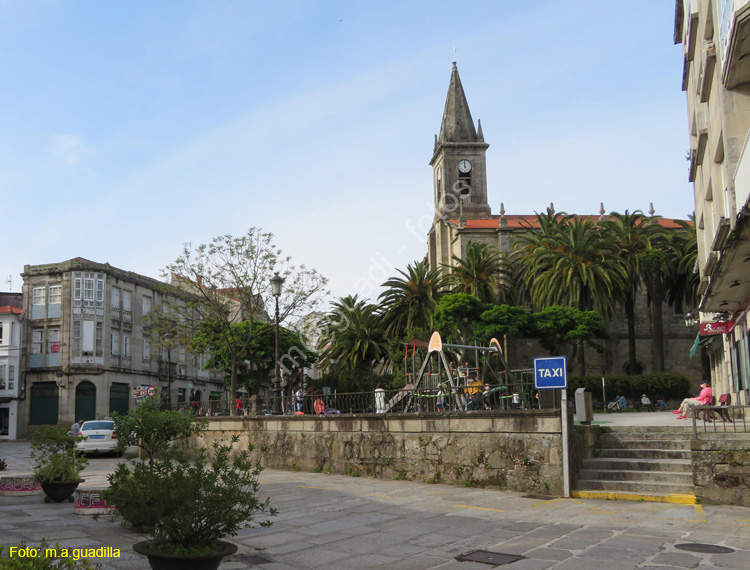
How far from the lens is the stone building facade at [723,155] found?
12.4 metres

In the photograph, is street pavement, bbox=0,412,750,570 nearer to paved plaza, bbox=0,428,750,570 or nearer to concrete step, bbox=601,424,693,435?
paved plaza, bbox=0,428,750,570

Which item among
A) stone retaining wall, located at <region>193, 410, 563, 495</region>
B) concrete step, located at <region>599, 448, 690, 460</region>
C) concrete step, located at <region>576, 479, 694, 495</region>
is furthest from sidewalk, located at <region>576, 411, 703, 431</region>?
stone retaining wall, located at <region>193, 410, 563, 495</region>

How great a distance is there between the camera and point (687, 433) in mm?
13359

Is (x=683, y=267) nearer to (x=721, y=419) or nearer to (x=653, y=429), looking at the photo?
(x=653, y=429)

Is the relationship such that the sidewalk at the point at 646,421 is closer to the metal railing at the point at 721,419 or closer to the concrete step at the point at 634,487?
the metal railing at the point at 721,419

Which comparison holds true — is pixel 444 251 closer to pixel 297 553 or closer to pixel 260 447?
pixel 260 447

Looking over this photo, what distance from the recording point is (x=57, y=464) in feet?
37.7

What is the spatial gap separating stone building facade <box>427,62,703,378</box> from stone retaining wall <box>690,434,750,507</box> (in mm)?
40114

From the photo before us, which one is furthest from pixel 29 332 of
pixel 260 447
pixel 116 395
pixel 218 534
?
pixel 218 534

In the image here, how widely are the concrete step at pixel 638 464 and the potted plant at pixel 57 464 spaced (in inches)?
368

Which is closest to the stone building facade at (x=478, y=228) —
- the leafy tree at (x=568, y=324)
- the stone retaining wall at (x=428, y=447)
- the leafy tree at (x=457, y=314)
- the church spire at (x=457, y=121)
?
the church spire at (x=457, y=121)

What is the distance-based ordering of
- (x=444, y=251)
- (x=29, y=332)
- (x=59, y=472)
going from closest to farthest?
(x=59, y=472), (x=29, y=332), (x=444, y=251)

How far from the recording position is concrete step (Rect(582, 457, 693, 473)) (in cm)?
1240

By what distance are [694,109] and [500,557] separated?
19.3 metres
